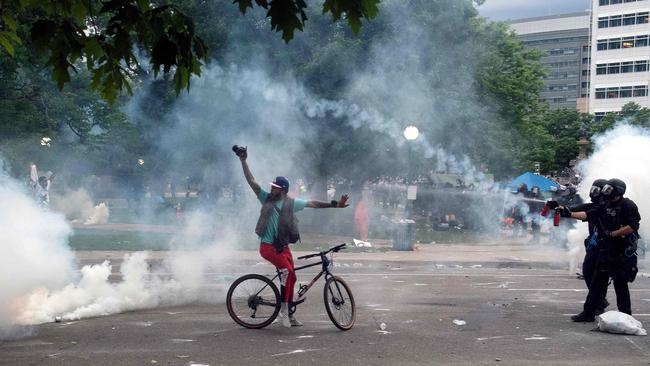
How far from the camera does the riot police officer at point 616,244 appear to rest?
8203mm

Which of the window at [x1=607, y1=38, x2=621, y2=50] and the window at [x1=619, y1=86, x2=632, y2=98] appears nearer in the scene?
the window at [x1=619, y1=86, x2=632, y2=98]

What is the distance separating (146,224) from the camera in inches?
998

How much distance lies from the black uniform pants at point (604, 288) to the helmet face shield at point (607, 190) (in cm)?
81

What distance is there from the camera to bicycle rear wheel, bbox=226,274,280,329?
26.5 ft

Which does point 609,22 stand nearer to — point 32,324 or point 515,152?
point 515,152

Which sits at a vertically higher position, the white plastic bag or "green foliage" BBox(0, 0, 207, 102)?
"green foliage" BBox(0, 0, 207, 102)

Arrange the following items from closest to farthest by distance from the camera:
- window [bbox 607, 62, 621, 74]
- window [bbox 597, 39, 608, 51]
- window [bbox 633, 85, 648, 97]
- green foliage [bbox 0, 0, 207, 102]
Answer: green foliage [bbox 0, 0, 207, 102]
window [bbox 633, 85, 648, 97]
window [bbox 607, 62, 621, 74]
window [bbox 597, 39, 608, 51]

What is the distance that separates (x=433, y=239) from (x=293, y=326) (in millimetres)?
14142

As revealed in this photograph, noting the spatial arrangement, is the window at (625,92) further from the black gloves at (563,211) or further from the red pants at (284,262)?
the red pants at (284,262)

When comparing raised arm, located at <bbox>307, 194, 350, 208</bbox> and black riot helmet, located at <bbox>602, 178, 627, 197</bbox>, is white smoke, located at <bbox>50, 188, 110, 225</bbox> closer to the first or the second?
raised arm, located at <bbox>307, 194, 350, 208</bbox>

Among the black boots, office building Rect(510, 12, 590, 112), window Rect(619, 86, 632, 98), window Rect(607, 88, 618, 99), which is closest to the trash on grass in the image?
the black boots

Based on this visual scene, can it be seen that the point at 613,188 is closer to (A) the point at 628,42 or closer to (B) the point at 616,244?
(B) the point at 616,244

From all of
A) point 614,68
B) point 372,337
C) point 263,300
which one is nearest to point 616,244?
point 372,337

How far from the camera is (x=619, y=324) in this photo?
781 cm
